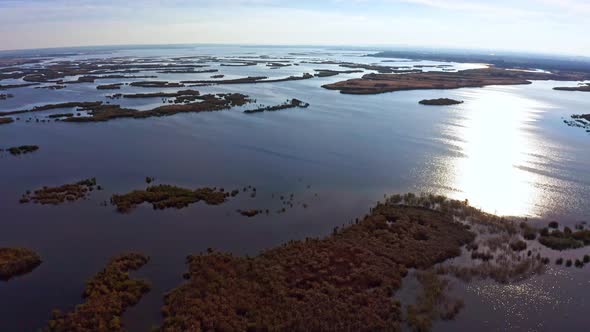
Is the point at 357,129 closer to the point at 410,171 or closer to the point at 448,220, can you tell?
the point at 410,171

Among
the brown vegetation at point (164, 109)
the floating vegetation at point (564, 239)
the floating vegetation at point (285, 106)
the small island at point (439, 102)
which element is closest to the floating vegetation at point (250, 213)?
the floating vegetation at point (564, 239)

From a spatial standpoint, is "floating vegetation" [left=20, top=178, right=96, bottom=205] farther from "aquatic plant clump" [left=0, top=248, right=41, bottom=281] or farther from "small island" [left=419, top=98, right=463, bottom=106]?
"small island" [left=419, top=98, right=463, bottom=106]

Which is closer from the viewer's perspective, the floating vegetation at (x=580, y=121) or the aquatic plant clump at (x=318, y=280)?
the aquatic plant clump at (x=318, y=280)

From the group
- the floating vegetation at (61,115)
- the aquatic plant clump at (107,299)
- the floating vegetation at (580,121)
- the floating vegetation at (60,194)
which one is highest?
the floating vegetation at (580,121)

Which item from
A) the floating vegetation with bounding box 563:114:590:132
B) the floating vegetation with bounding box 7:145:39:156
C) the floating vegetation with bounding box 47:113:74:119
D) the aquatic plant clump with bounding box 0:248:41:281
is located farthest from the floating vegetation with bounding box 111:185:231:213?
the floating vegetation with bounding box 563:114:590:132

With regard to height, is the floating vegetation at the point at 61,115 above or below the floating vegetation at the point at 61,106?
below

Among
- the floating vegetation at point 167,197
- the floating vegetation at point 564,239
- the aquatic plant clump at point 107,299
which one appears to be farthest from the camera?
the floating vegetation at point 167,197

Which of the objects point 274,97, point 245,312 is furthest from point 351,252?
point 274,97

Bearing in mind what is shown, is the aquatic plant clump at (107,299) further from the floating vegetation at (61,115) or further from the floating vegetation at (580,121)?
the floating vegetation at (580,121)
